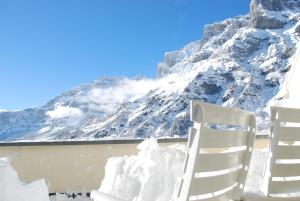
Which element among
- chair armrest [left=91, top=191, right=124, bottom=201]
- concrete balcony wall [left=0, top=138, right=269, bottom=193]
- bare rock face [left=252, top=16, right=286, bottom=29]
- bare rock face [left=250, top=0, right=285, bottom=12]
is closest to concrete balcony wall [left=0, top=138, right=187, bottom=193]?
concrete balcony wall [left=0, top=138, right=269, bottom=193]

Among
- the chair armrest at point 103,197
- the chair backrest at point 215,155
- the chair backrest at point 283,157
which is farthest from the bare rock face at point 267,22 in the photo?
the chair armrest at point 103,197

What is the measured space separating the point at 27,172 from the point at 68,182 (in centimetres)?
48

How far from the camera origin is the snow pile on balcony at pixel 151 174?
3811mm

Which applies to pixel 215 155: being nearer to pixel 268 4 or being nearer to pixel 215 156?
pixel 215 156

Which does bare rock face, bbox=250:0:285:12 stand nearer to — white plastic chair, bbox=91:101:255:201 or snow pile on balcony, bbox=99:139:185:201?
snow pile on balcony, bbox=99:139:185:201

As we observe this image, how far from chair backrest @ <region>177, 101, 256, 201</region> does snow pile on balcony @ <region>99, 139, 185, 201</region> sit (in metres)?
2.41

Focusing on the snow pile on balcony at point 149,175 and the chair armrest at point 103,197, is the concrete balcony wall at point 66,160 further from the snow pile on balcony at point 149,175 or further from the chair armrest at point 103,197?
the chair armrest at point 103,197

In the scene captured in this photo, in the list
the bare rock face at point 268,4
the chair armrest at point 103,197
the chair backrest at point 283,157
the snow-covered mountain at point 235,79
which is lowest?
the chair armrest at point 103,197

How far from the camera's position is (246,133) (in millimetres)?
1373

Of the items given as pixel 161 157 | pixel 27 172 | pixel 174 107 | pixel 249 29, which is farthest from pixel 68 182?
pixel 249 29

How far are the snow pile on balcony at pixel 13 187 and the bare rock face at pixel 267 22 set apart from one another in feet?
568

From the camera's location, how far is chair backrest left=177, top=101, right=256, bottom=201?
103 cm

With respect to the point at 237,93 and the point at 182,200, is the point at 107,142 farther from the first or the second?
the point at 237,93

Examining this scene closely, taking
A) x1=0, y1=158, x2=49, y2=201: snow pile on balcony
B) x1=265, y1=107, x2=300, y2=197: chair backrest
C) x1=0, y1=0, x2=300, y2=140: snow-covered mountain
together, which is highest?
x1=0, y1=0, x2=300, y2=140: snow-covered mountain
